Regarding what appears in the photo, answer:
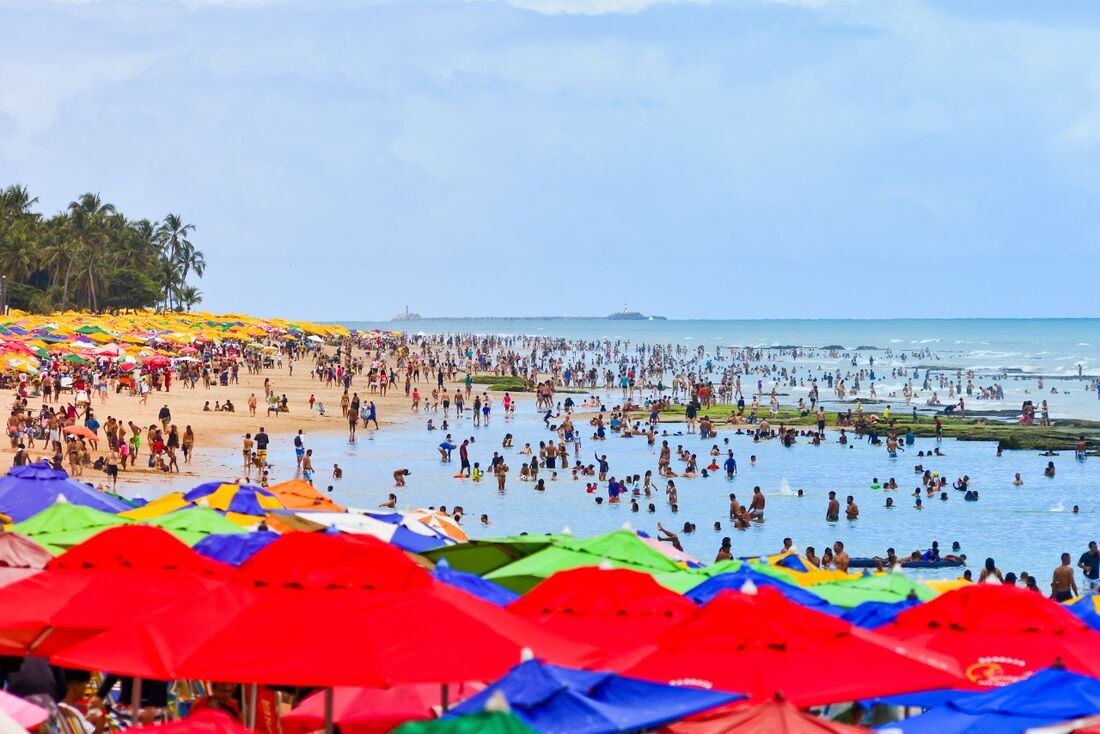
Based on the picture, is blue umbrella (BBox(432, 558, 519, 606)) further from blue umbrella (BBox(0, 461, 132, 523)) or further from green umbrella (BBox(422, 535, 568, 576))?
blue umbrella (BBox(0, 461, 132, 523))

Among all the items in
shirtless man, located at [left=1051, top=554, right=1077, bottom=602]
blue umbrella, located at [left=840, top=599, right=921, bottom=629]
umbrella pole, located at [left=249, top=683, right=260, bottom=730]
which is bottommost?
shirtless man, located at [left=1051, top=554, right=1077, bottom=602]

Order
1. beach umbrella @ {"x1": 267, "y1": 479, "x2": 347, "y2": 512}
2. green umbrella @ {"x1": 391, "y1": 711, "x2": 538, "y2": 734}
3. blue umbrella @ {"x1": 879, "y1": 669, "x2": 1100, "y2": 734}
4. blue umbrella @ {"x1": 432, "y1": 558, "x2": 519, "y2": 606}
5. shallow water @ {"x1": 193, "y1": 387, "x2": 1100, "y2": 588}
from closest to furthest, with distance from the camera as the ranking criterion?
green umbrella @ {"x1": 391, "y1": 711, "x2": 538, "y2": 734} → blue umbrella @ {"x1": 879, "y1": 669, "x2": 1100, "y2": 734} → blue umbrella @ {"x1": 432, "y1": 558, "x2": 519, "y2": 606} → beach umbrella @ {"x1": 267, "y1": 479, "x2": 347, "y2": 512} → shallow water @ {"x1": 193, "y1": 387, "x2": 1100, "y2": 588}

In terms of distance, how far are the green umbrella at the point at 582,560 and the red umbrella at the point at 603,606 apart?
7.85 feet

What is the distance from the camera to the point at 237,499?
18.4 m

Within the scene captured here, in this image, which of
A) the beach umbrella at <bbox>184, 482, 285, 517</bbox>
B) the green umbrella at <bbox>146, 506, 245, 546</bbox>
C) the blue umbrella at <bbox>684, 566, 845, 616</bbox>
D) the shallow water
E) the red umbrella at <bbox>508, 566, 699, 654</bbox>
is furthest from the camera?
the shallow water

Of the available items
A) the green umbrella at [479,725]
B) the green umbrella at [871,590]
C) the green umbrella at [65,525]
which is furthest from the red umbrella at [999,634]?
the green umbrella at [65,525]

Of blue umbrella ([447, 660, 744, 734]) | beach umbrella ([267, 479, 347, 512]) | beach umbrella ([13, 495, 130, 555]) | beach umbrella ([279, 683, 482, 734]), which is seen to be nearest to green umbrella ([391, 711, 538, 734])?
blue umbrella ([447, 660, 744, 734])

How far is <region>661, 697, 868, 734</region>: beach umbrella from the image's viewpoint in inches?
278

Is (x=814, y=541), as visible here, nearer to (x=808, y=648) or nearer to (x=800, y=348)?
(x=808, y=648)

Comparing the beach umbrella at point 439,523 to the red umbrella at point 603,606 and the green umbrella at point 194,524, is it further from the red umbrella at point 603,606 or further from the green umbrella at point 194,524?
the red umbrella at point 603,606

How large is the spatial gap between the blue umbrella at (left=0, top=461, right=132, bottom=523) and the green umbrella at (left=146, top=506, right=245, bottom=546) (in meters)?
2.24

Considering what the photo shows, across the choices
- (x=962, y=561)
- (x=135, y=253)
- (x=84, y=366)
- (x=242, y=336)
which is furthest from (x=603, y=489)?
(x=135, y=253)

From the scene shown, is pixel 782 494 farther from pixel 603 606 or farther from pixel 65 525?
pixel 603 606

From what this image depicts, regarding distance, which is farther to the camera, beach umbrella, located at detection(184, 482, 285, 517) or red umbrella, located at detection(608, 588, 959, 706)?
beach umbrella, located at detection(184, 482, 285, 517)
